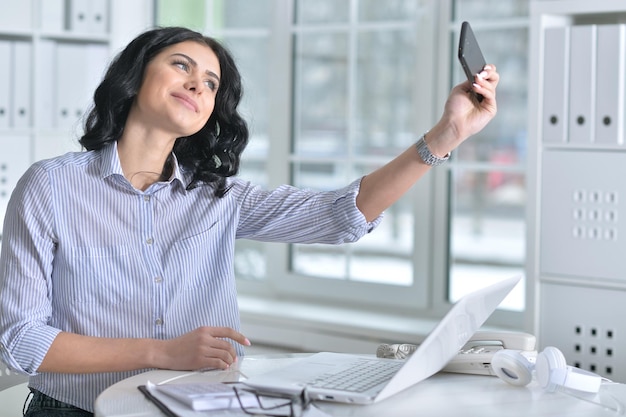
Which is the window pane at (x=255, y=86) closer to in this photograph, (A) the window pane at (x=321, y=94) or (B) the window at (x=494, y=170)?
(A) the window pane at (x=321, y=94)

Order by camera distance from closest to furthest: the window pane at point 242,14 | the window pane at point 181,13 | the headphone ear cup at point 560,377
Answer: the headphone ear cup at point 560,377
the window pane at point 242,14
the window pane at point 181,13

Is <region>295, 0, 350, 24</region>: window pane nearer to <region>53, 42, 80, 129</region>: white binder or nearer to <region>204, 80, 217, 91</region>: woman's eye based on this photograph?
<region>53, 42, 80, 129</region>: white binder

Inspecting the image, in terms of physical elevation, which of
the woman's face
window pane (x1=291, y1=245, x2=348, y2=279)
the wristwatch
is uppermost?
the woman's face

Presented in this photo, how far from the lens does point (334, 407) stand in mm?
1550

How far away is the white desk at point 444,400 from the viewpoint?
5.05 ft

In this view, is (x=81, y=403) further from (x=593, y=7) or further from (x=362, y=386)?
(x=593, y=7)

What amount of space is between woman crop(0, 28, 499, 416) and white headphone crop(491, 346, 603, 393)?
1.68ft

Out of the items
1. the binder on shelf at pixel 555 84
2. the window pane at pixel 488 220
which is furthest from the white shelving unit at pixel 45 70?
the window pane at pixel 488 220

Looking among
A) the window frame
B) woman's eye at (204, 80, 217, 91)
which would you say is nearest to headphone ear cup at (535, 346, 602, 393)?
woman's eye at (204, 80, 217, 91)

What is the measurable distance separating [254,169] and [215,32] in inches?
23.7

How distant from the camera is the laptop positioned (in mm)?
1547

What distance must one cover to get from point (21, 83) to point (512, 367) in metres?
2.45

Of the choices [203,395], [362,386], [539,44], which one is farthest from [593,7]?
[203,395]

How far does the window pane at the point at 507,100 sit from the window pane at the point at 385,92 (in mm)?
676
